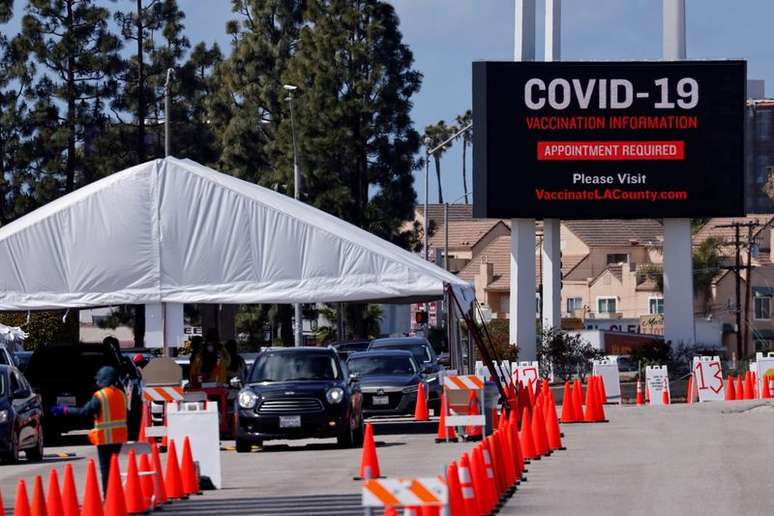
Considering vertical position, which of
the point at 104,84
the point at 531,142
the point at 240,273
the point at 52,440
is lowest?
the point at 52,440

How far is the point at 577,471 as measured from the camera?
2083cm

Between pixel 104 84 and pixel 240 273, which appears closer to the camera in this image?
pixel 240 273

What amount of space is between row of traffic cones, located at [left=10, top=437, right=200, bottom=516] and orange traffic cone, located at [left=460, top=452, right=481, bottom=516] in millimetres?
3020

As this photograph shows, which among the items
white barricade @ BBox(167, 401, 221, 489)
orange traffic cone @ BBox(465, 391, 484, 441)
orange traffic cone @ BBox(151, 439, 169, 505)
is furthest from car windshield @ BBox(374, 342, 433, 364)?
orange traffic cone @ BBox(151, 439, 169, 505)

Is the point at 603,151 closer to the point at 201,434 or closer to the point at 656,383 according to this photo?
the point at 656,383

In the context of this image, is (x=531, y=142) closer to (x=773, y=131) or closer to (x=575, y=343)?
(x=575, y=343)

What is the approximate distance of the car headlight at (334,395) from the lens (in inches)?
1013

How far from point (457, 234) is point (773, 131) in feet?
98.6

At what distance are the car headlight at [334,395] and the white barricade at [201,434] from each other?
6441mm

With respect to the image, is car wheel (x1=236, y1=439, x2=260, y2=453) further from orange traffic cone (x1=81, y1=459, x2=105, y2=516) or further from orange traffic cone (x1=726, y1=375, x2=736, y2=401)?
orange traffic cone (x1=726, y1=375, x2=736, y2=401)

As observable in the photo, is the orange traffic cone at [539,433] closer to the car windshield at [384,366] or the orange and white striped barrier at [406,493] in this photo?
the car windshield at [384,366]

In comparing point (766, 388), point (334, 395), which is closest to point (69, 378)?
point (334, 395)

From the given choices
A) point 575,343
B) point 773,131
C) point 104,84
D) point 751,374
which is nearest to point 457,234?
point 773,131

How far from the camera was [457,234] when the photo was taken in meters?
125
